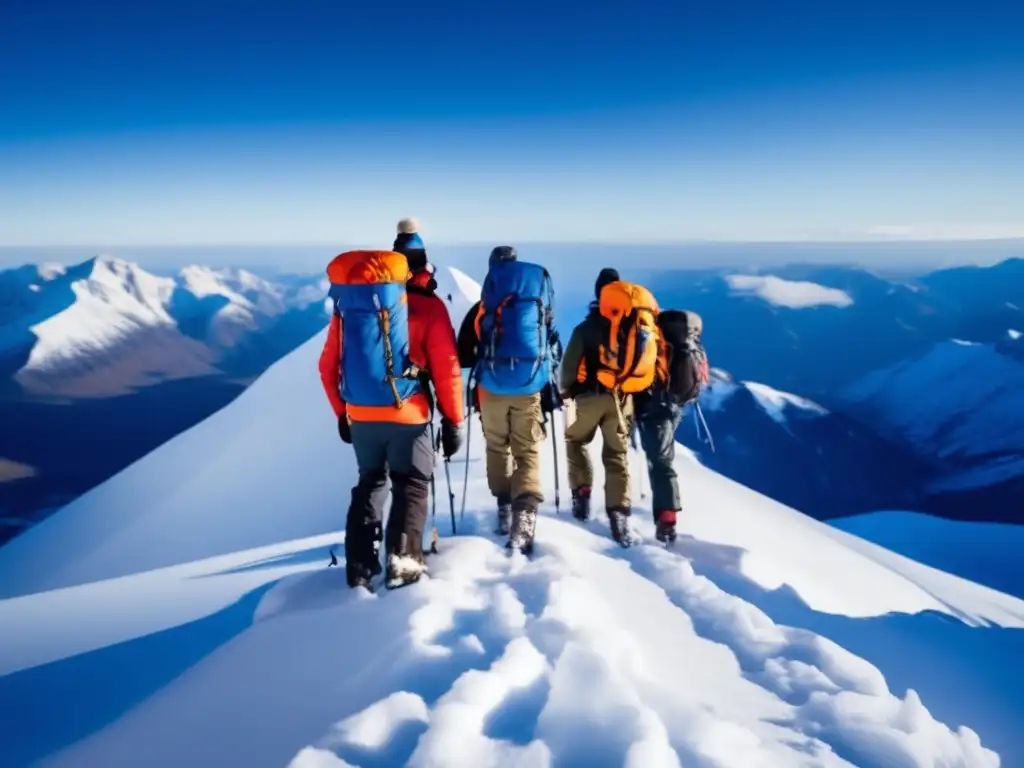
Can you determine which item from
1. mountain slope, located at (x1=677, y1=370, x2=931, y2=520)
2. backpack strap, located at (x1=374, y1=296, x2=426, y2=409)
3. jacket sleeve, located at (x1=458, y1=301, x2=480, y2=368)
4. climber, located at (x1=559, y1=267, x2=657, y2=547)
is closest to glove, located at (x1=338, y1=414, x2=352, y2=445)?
backpack strap, located at (x1=374, y1=296, x2=426, y2=409)

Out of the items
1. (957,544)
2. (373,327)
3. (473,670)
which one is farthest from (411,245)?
(957,544)

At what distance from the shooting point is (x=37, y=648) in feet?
16.2

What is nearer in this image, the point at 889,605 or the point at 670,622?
the point at 670,622

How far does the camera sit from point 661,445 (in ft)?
22.6

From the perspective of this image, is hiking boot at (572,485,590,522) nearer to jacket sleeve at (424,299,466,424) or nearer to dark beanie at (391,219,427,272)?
jacket sleeve at (424,299,466,424)

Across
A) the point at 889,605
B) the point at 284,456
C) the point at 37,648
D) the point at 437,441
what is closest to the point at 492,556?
the point at 437,441

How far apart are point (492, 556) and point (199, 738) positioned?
8.71ft

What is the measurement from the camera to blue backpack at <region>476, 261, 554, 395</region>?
575 centimetres

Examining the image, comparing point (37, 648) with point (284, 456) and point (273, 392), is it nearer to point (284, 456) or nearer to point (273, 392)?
point (284, 456)

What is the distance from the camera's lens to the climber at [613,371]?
636 cm

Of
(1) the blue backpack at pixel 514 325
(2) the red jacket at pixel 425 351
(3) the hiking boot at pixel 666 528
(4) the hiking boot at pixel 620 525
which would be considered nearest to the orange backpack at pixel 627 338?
(1) the blue backpack at pixel 514 325

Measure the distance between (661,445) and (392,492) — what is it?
11.2 feet

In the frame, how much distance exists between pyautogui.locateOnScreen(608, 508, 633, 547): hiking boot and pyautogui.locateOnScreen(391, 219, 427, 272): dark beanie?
139 inches

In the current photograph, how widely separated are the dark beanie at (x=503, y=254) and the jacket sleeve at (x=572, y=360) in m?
1.27
